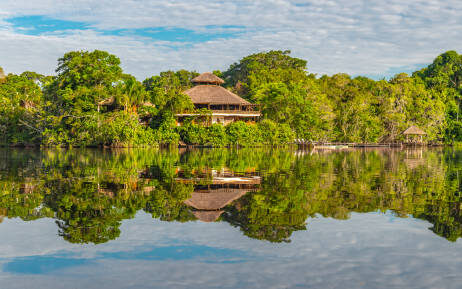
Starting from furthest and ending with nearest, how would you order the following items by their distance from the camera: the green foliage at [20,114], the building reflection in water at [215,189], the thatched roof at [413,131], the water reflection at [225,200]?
the thatched roof at [413,131] < the green foliage at [20,114] < the building reflection in water at [215,189] < the water reflection at [225,200]

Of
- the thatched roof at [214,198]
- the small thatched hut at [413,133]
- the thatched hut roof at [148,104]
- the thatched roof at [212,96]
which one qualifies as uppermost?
the thatched roof at [212,96]

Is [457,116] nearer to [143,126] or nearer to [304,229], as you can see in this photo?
[143,126]

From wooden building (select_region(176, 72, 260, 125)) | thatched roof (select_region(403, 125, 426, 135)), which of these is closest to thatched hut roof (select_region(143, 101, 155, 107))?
wooden building (select_region(176, 72, 260, 125))

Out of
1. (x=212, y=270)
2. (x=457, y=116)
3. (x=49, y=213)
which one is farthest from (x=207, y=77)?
(x=212, y=270)

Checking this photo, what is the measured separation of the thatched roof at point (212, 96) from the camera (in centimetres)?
5081

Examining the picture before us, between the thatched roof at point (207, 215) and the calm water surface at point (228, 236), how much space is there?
21mm

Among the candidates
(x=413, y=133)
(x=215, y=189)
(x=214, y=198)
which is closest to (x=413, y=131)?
(x=413, y=133)

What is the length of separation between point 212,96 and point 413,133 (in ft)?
88.9

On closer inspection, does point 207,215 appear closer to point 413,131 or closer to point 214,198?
point 214,198

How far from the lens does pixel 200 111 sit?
47781 millimetres

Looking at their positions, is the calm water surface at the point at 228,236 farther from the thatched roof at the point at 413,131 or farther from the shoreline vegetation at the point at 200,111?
the thatched roof at the point at 413,131

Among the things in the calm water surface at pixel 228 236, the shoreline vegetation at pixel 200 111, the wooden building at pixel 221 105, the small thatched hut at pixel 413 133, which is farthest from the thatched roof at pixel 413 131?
the calm water surface at pixel 228 236

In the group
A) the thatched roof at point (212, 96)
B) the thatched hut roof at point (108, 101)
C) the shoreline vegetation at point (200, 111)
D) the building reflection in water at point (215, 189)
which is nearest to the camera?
the building reflection in water at point (215, 189)

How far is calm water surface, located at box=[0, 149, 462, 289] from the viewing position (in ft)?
17.7
